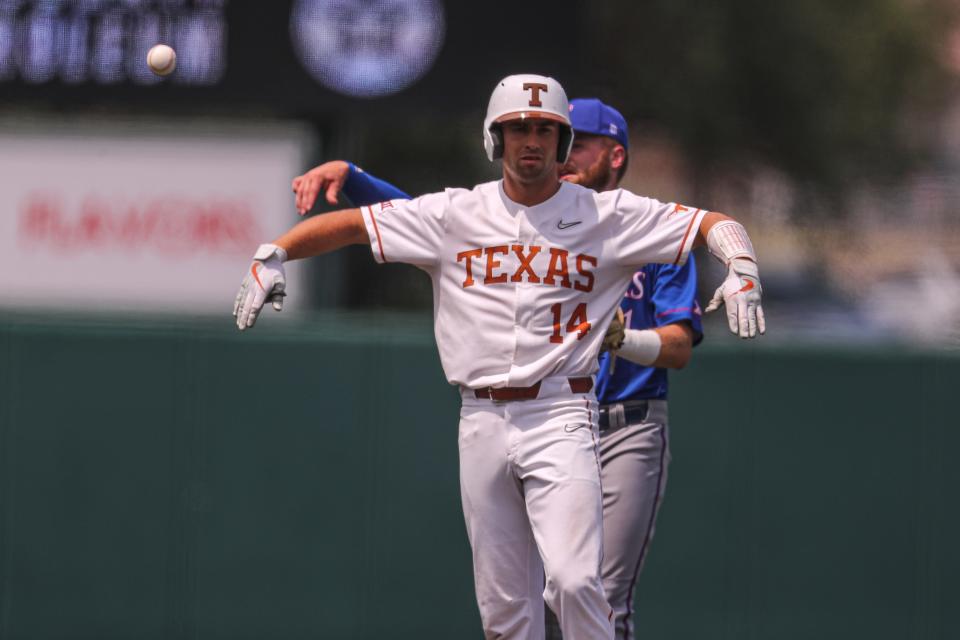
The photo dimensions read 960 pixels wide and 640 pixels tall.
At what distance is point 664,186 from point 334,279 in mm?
14464

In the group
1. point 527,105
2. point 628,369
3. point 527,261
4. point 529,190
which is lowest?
point 628,369

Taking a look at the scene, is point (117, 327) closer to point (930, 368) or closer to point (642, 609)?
point (642, 609)

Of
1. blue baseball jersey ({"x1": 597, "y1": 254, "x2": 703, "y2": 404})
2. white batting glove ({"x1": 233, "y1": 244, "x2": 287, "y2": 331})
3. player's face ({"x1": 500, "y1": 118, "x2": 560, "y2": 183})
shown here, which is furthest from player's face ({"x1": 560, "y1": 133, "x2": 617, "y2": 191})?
white batting glove ({"x1": 233, "y1": 244, "x2": 287, "y2": 331})

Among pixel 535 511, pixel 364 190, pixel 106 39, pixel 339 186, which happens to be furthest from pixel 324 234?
pixel 106 39

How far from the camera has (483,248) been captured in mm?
4891

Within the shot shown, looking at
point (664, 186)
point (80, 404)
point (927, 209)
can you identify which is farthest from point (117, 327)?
point (664, 186)

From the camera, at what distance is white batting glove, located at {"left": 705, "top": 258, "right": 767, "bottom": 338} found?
14.7 feet

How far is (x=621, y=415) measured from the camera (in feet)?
17.8

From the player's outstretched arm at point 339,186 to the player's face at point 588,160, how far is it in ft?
1.97

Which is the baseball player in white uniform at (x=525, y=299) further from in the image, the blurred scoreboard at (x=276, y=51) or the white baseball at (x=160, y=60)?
the blurred scoreboard at (x=276, y=51)

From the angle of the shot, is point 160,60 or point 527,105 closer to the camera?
point 527,105

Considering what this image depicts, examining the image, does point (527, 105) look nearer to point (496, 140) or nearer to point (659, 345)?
point (496, 140)

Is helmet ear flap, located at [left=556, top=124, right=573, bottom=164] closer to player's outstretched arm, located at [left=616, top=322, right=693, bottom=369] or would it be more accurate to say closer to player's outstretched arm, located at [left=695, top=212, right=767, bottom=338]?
player's outstretched arm, located at [left=695, top=212, right=767, bottom=338]

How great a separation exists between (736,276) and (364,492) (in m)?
3.09
